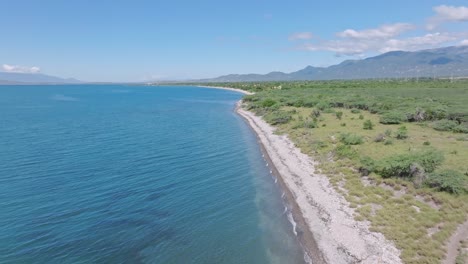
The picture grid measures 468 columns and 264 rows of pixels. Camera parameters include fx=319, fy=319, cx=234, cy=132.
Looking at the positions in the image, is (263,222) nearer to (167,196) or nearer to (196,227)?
(196,227)

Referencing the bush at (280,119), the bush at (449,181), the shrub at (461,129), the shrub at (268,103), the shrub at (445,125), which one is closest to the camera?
the bush at (449,181)

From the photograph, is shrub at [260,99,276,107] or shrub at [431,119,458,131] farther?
shrub at [260,99,276,107]

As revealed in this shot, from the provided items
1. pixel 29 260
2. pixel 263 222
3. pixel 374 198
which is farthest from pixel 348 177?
pixel 29 260

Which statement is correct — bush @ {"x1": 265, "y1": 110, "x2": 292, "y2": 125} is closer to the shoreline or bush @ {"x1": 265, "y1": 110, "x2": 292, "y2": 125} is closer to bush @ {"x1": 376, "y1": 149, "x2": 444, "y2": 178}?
the shoreline

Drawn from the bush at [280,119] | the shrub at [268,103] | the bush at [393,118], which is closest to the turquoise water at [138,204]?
the bush at [280,119]

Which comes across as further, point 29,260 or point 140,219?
point 140,219

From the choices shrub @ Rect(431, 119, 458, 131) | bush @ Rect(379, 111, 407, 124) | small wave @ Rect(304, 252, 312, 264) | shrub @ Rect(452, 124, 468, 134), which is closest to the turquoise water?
small wave @ Rect(304, 252, 312, 264)

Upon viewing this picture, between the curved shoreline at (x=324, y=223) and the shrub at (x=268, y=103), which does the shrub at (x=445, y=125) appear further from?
the shrub at (x=268, y=103)
